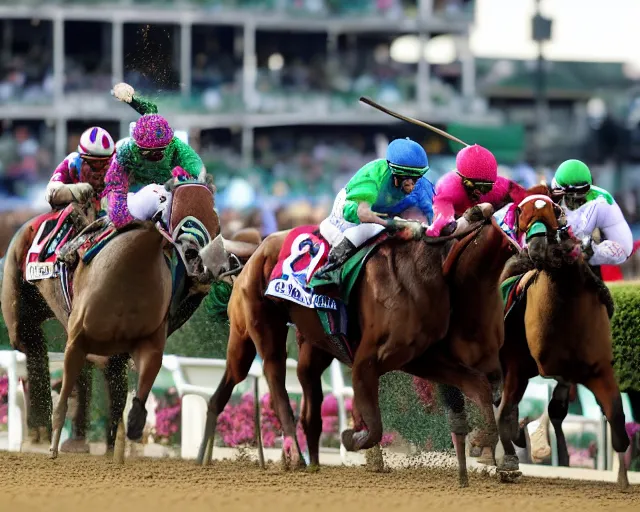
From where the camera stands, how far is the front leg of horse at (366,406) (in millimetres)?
7297

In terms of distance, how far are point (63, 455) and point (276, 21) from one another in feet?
87.4

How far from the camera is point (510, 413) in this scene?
7855mm

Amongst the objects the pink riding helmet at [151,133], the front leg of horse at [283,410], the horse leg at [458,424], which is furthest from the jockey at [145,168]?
the horse leg at [458,424]

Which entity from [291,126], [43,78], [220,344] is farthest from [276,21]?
[220,344]

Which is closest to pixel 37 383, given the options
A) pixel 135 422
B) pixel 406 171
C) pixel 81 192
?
pixel 81 192

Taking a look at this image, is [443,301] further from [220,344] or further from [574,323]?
[220,344]

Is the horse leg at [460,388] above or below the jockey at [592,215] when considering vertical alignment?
below

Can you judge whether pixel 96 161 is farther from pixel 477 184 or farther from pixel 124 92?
pixel 477 184

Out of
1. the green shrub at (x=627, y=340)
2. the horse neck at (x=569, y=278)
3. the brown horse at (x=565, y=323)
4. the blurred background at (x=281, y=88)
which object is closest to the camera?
the brown horse at (x=565, y=323)

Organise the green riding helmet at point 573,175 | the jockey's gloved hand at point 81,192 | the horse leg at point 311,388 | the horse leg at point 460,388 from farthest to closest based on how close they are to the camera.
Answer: the jockey's gloved hand at point 81,192, the horse leg at point 311,388, the green riding helmet at point 573,175, the horse leg at point 460,388

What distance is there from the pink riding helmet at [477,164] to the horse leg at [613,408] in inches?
44.8

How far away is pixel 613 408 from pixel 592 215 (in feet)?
3.55

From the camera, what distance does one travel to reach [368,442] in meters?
7.27

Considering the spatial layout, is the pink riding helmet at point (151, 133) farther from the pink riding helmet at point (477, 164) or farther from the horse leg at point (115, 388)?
the pink riding helmet at point (477, 164)
